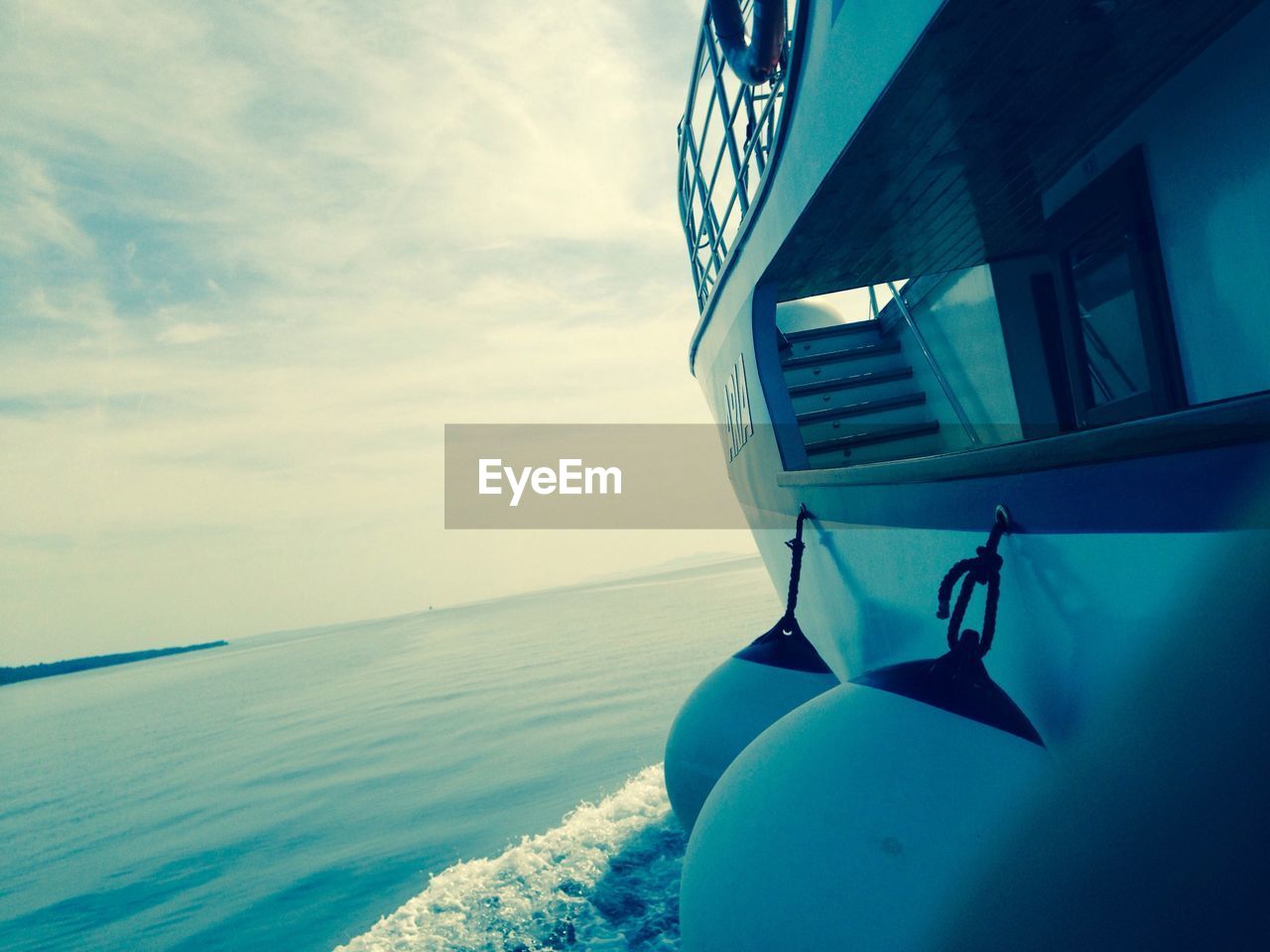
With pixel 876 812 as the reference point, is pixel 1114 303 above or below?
above

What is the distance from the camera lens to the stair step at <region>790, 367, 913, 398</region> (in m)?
6.18

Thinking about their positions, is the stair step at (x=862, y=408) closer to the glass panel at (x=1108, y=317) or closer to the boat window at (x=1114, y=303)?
the boat window at (x=1114, y=303)

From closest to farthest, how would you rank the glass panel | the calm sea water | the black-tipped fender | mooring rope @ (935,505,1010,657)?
mooring rope @ (935,505,1010,657) → the glass panel → the black-tipped fender → the calm sea water

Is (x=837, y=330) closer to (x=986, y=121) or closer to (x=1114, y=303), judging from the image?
(x=1114, y=303)

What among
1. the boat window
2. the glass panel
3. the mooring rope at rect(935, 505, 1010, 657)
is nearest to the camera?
the mooring rope at rect(935, 505, 1010, 657)

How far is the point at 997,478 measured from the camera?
2.35m

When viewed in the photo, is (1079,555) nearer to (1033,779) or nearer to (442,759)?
(1033,779)

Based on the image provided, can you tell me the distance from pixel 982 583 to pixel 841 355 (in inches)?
171

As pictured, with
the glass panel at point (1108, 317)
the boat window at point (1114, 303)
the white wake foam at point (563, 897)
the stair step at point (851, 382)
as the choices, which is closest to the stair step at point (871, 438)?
the stair step at point (851, 382)

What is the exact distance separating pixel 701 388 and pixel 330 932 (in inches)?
214

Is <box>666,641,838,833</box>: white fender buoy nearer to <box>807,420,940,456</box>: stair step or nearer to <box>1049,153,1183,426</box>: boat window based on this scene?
<box>807,420,940,456</box>: stair step

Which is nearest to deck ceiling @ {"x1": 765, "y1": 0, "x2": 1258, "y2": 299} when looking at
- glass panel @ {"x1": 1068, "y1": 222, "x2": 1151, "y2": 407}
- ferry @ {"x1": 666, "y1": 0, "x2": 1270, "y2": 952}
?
ferry @ {"x1": 666, "y1": 0, "x2": 1270, "y2": 952}

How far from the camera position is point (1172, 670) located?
1838 millimetres

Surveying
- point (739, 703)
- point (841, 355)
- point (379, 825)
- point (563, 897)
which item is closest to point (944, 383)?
point (841, 355)
